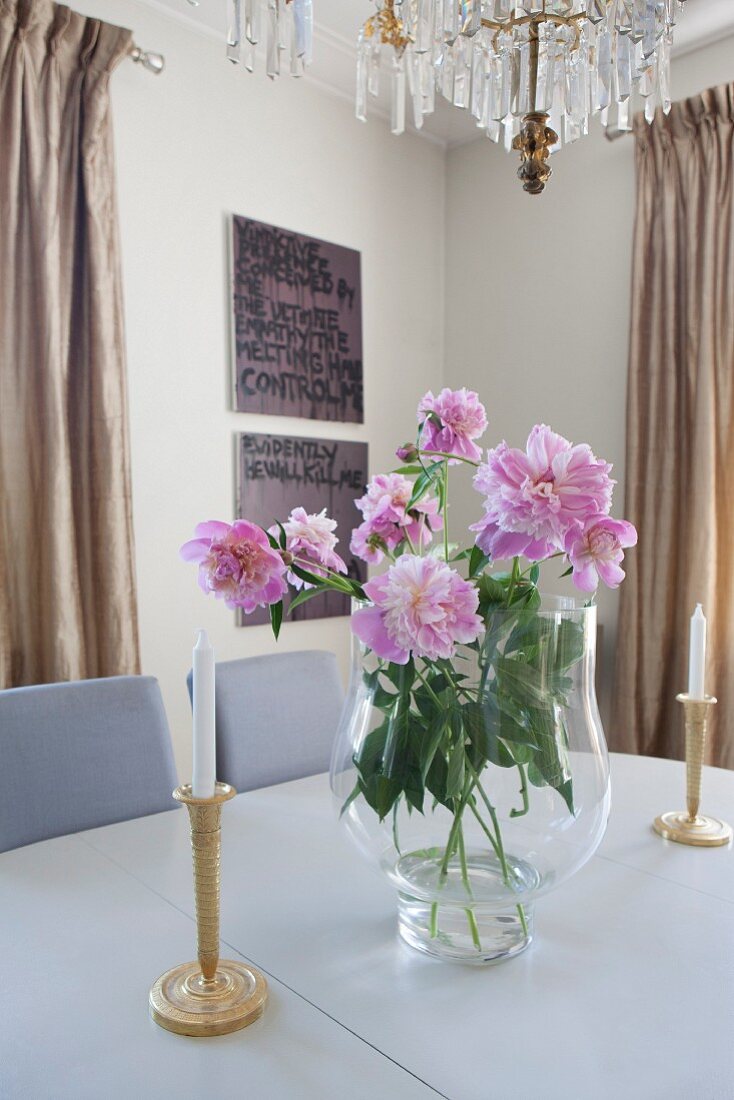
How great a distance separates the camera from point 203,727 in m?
0.81

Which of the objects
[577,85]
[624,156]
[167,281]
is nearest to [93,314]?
[167,281]

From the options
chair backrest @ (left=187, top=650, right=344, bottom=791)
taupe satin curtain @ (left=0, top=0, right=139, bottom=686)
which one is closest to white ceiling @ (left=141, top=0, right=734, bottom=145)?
taupe satin curtain @ (left=0, top=0, right=139, bottom=686)

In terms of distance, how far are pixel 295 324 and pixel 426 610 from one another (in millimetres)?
2249

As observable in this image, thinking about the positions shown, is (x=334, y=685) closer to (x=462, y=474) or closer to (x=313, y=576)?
(x=313, y=576)

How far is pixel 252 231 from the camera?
8.99ft

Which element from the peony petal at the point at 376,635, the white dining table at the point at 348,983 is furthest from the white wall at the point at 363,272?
the peony petal at the point at 376,635

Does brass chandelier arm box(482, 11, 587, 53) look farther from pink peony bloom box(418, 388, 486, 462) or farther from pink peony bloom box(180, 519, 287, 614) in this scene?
pink peony bloom box(180, 519, 287, 614)

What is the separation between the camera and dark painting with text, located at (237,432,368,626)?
2760mm

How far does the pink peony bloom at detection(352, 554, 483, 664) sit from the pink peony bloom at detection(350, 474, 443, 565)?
23 centimetres

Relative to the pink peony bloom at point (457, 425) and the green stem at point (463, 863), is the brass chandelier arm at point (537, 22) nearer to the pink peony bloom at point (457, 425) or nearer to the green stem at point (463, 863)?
the pink peony bloom at point (457, 425)

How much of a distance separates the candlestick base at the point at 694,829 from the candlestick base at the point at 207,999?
67 cm

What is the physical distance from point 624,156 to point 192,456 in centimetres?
174

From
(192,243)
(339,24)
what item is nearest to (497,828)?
(192,243)

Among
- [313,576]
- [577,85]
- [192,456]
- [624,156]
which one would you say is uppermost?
[624,156]
